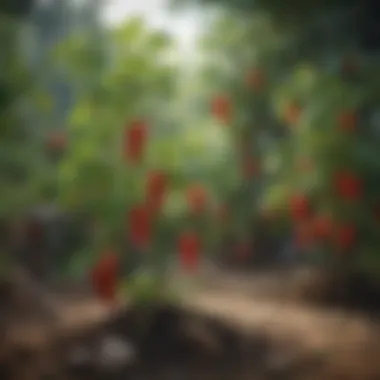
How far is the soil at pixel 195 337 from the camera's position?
127 cm

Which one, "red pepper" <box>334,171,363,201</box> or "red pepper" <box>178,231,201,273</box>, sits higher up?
"red pepper" <box>334,171,363,201</box>

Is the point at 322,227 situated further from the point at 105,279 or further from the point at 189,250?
the point at 105,279

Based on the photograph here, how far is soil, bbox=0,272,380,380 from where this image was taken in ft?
4.15

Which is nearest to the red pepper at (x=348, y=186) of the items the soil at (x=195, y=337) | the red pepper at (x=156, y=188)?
the soil at (x=195, y=337)

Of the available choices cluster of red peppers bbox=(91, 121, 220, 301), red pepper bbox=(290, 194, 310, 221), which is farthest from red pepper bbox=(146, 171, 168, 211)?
red pepper bbox=(290, 194, 310, 221)

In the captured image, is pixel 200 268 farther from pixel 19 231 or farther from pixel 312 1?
pixel 312 1

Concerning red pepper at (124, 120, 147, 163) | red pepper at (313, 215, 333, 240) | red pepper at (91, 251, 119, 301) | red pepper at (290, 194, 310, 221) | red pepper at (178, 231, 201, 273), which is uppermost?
red pepper at (124, 120, 147, 163)

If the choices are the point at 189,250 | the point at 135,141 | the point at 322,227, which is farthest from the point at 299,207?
the point at 135,141

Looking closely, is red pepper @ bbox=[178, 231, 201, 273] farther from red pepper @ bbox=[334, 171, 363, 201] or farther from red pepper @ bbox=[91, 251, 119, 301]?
red pepper @ bbox=[334, 171, 363, 201]

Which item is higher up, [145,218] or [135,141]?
[135,141]

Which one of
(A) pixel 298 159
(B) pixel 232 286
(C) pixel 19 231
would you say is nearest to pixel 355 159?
(A) pixel 298 159

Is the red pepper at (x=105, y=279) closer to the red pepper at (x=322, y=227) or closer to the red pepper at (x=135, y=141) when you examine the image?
the red pepper at (x=135, y=141)

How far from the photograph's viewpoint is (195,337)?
4.20 feet

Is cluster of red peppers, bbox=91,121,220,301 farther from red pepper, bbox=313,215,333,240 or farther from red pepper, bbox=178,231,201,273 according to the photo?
red pepper, bbox=313,215,333,240
